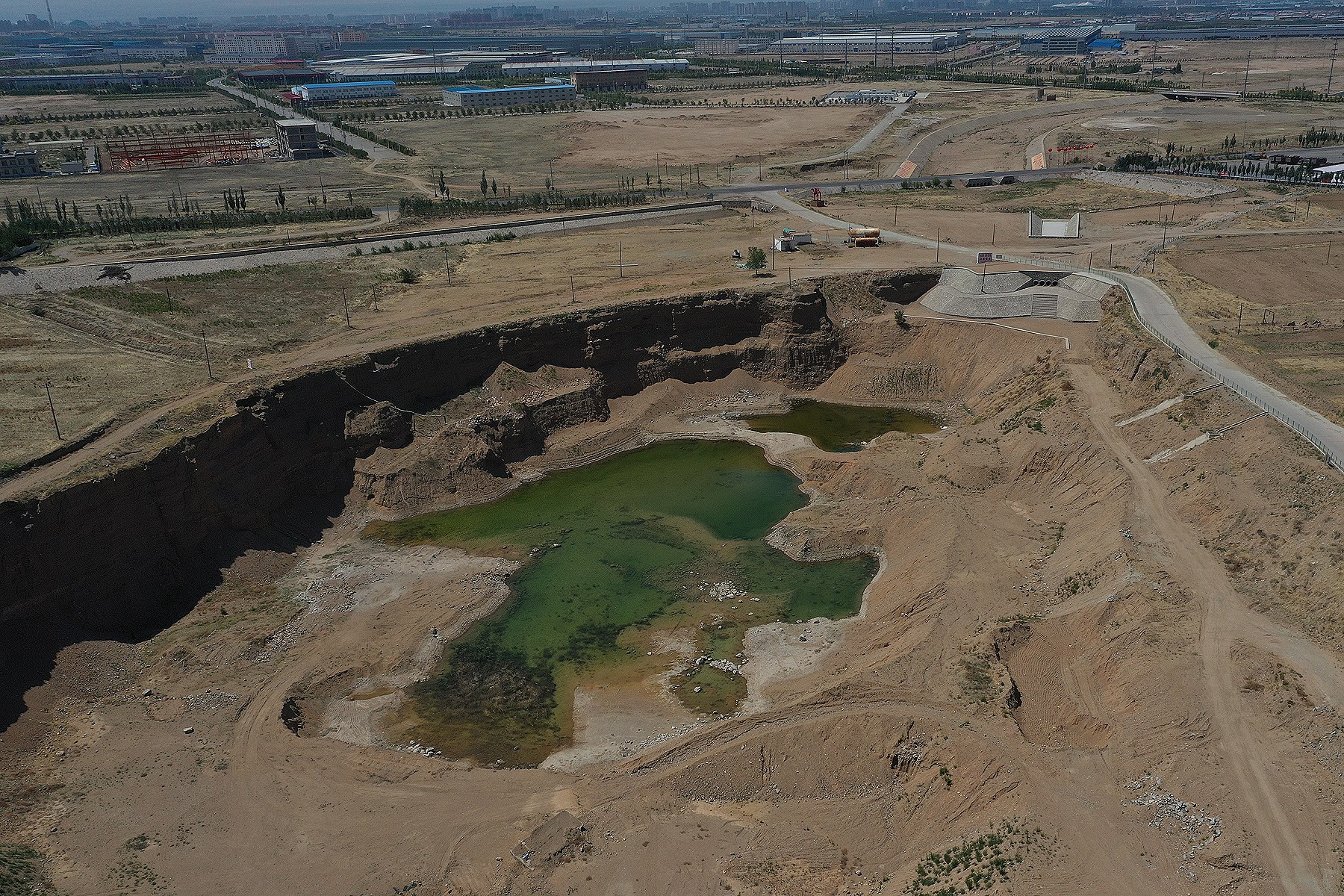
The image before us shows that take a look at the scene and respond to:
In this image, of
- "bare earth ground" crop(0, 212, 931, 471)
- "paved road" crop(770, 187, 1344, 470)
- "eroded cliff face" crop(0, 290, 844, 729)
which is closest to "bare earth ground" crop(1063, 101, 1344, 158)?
"paved road" crop(770, 187, 1344, 470)

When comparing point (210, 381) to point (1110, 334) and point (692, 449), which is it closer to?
point (692, 449)

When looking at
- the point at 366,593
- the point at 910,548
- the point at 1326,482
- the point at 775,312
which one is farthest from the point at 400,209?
the point at 1326,482

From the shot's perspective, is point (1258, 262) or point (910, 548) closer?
point (910, 548)

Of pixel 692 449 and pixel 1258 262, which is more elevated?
pixel 1258 262

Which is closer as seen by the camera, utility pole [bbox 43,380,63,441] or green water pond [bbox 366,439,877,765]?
green water pond [bbox 366,439,877,765]

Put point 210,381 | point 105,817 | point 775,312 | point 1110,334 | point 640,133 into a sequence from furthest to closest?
point 640,133 < point 775,312 < point 1110,334 < point 210,381 < point 105,817

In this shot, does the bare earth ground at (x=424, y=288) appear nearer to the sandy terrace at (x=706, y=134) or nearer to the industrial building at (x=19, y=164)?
the sandy terrace at (x=706, y=134)

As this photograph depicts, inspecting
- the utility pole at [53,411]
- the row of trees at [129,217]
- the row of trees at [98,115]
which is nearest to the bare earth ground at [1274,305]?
the utility pole at [53,411]

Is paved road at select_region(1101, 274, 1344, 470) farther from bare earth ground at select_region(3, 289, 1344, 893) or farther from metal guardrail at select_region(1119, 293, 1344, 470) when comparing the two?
bare earth ground at select_region(3, 289, 1344, 893)
